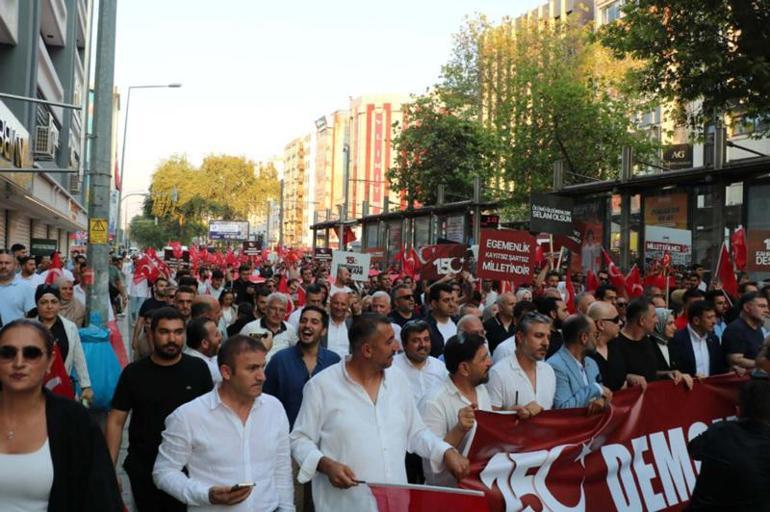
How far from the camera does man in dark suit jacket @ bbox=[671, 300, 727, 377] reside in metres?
7.63

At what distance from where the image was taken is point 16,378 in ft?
9.83

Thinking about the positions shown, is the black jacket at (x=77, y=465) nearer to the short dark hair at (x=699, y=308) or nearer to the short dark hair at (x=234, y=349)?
the short dark hair at (x=234, y=349)

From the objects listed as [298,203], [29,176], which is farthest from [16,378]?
[298,203]

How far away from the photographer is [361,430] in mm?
4234

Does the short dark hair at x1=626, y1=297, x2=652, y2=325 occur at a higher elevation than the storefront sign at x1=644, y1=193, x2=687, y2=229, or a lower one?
lower

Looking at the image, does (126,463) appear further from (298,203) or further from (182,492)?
(298,203)

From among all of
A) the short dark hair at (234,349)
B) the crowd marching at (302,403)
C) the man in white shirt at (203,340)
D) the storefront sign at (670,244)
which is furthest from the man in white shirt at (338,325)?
the storefront sign at (670,244)

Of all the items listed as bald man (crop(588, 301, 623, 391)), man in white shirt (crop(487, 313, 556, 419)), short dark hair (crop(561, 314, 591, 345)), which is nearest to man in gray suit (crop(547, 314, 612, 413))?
short dark hair (crop(561, 314, 591, 345))

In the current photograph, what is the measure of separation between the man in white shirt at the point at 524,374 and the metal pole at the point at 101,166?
23.5 feet

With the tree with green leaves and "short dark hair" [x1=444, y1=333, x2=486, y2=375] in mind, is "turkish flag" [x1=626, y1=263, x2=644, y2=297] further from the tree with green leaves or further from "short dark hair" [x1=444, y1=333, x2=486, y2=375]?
"short dark hair" [x1=444, y1=333, x2=486, y2=375]

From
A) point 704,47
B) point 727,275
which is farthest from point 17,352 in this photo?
point 704,47

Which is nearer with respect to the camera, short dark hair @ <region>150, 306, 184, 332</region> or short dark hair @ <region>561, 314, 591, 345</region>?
short dark hair @ <region>150, 306, 184, 332</region>

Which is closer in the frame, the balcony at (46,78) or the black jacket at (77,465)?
the black jacket at (77,465)

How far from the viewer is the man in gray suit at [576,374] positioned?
5820mm
